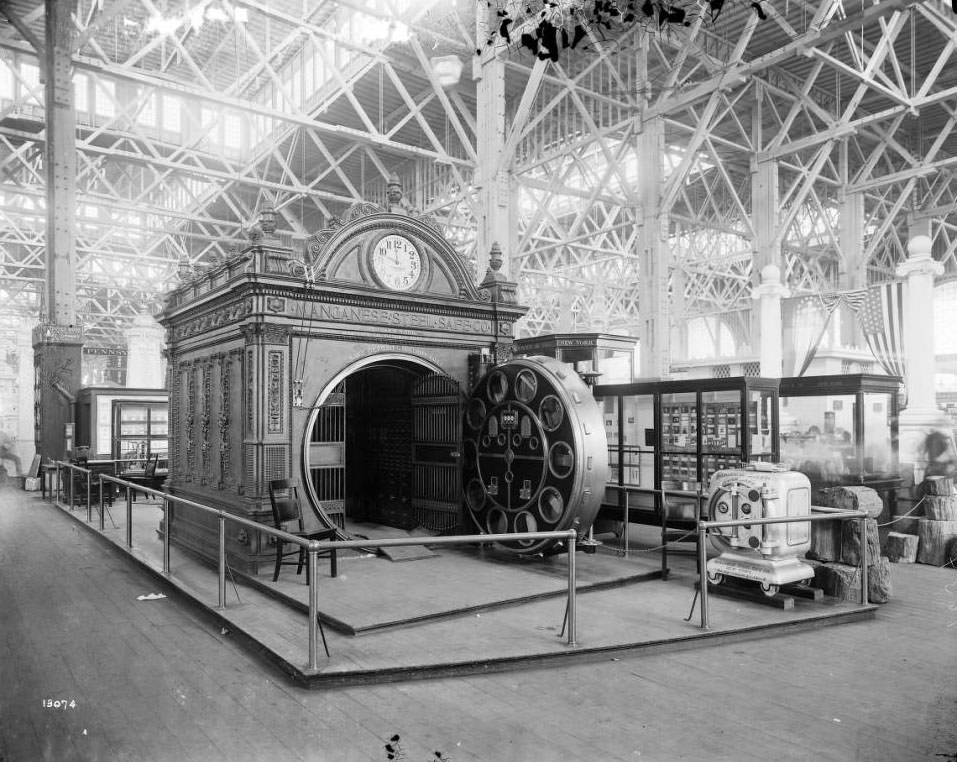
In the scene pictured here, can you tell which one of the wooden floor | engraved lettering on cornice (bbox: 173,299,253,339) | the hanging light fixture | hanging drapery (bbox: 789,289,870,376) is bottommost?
the wooden floor

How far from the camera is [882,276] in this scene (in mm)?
32750

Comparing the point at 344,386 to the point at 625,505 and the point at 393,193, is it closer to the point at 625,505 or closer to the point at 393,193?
the point at 393,193

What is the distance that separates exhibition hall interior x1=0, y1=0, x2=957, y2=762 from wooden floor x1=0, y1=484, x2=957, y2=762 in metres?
0.03

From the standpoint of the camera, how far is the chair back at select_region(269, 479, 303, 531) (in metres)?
8.38

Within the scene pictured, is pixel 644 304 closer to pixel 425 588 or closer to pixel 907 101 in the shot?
pixel 907 101

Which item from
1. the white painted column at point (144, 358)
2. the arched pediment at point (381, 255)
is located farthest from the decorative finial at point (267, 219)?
the white painted column at point (144, 358)

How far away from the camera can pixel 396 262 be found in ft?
32.2

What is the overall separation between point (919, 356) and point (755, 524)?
7.69 m

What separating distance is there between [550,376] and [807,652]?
13.0 feet

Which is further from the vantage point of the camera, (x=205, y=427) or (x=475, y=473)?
(x=205, y=427)

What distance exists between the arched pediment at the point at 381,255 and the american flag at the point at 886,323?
323 inches

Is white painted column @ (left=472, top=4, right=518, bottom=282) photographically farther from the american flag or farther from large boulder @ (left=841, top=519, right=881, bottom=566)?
large boulder @ (left=841, top=519, right=881, bottom=566)

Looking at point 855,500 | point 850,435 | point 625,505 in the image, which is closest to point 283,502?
point 625,505

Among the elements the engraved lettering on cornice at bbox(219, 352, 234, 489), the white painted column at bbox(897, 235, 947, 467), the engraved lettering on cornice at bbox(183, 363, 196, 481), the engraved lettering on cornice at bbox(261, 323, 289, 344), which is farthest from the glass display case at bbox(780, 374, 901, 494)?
the engraved lettering on cornice at bbox(183, 363, 196, 481)
